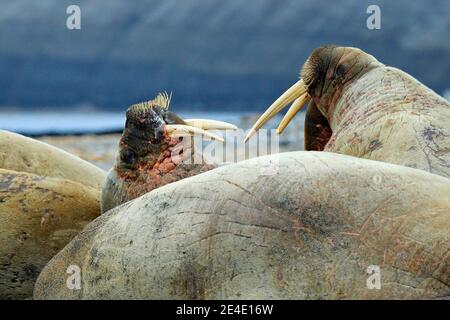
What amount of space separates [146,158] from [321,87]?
1.34 metres

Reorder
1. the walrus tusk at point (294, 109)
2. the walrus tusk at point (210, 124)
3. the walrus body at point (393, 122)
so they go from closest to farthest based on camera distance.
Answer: the walrus body at point (393, 122), the walrus tusk at point (210, 124), the walrus tusk at point (294, 109)

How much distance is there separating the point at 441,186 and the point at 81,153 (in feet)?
24.0

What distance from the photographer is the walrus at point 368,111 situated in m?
4.13

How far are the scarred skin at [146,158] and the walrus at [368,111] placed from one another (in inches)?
26.8

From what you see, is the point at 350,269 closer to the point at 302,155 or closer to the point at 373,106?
the point at 302,155

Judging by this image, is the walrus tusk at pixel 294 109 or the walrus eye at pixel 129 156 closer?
the walrus eye at pixel 129 156

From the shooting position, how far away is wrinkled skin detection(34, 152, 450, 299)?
2949mm

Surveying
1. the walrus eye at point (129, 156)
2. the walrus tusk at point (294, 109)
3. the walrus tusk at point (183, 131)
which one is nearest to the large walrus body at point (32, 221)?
the walrus eye at point (129, 156)

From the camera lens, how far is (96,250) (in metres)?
3.46

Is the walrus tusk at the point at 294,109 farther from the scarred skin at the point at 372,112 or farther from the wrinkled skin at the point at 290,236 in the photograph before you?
the wrinkled skin at the point at 290,236

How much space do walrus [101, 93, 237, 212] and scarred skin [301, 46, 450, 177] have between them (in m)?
0.73

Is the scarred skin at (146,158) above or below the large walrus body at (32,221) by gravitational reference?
above

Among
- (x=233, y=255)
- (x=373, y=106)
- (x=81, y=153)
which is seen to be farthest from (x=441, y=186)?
(x=81, y=153)

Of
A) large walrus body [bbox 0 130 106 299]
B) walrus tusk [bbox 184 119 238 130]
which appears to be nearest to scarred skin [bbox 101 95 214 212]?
large walrus body [bbox 0 130 106 299]
